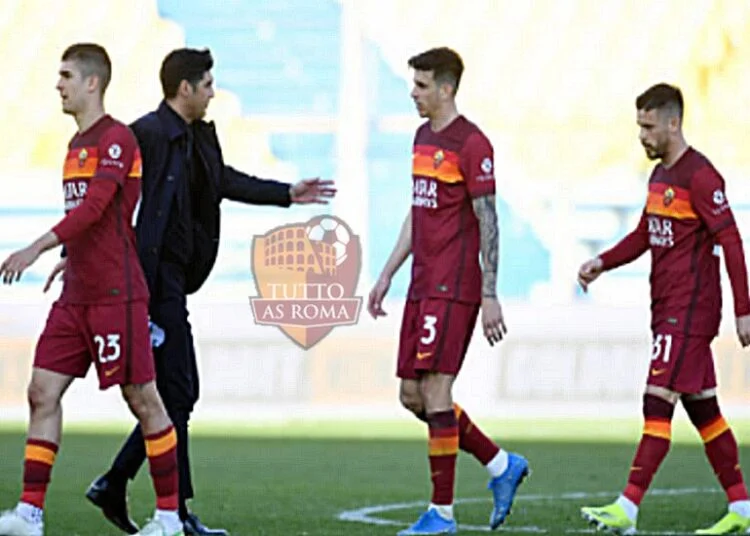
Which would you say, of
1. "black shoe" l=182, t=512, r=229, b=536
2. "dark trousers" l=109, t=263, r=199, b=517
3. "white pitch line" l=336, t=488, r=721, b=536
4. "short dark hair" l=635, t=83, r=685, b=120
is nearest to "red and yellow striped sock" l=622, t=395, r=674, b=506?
"white pitch line" l=336, t=488, r=721, b=536

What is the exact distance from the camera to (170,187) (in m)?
7.39

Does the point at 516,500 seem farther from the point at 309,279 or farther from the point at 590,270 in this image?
the point at 309,279

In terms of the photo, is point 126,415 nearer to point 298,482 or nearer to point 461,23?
point 298,482

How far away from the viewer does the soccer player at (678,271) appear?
732cm

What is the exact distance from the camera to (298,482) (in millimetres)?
10672

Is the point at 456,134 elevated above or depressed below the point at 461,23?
below

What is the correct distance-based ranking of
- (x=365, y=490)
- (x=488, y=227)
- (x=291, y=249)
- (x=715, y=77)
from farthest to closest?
(x=715, y=77), (x=291, y=249), (x=365, y=490), (x=488, y=227)

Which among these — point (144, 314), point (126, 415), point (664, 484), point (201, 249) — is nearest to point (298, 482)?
point (664, 484)

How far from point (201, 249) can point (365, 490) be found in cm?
284

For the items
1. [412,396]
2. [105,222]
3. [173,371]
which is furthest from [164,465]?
[412,396]

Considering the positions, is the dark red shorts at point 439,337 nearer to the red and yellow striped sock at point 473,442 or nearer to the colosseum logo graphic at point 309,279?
the red and yellow striped sock at point 473,442

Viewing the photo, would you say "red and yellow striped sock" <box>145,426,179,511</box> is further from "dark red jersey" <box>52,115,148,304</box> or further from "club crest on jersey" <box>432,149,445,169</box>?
"club crest on jersey" <box>432,149,445,169</box>

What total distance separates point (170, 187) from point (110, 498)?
1229 millimetres

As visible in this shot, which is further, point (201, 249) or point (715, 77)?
point (715, 77)
